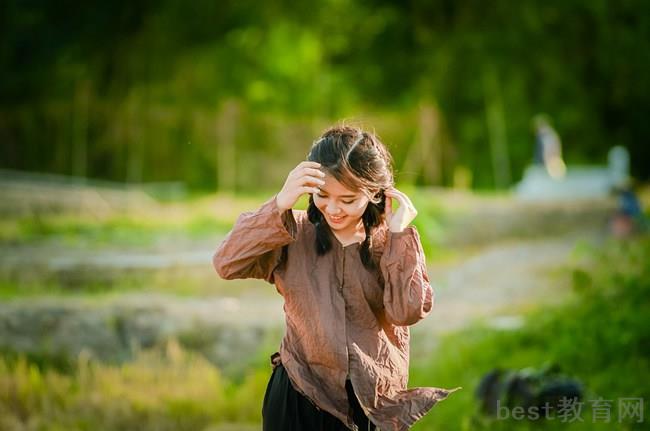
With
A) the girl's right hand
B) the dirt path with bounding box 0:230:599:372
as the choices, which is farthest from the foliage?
the girl's right hand

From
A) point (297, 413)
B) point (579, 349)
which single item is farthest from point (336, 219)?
point (579, 349)

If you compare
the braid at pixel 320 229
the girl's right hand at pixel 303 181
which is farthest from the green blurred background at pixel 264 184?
the girl's right hand at pixel 303 181

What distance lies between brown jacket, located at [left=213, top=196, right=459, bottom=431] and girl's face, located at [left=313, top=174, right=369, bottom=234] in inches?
3.5

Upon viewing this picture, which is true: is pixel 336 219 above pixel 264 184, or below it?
below

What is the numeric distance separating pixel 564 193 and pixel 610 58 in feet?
13.0

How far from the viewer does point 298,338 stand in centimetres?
274

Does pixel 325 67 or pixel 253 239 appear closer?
pixel 253 239

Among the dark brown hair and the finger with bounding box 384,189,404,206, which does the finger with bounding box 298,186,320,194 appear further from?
the finger with bounding box 384,189,404,206

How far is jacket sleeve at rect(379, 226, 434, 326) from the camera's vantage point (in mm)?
2617

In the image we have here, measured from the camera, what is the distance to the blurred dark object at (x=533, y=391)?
196 inches

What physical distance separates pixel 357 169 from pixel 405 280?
0.32m

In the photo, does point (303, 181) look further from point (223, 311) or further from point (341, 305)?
point (223, 311)

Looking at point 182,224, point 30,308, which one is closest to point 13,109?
point 182,224

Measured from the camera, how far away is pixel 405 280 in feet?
8.65
